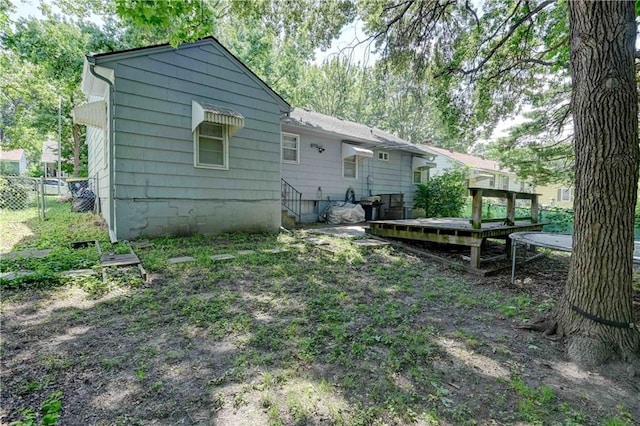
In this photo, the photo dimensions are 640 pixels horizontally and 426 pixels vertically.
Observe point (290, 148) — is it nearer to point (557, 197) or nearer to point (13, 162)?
point (557, 197)

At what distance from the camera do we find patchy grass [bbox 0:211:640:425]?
70.6 inches

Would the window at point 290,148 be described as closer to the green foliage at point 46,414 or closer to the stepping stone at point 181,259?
the stepping stone at point 181,259

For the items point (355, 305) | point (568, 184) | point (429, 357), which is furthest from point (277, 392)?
point (568, 184)

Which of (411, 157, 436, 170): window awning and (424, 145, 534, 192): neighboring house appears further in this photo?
(424, 145, 534, 192): neighboring house

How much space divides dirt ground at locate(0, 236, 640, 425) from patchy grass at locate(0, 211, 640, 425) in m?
0.01

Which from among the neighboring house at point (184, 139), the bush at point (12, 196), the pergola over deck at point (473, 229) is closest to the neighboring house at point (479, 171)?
→ the pergola over deck at point (473, 229)

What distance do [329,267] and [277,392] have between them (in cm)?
322

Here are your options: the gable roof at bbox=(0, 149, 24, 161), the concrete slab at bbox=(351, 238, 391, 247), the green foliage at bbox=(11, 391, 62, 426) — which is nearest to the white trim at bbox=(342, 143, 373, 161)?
the concrete slab at bbox=(351, 238, 391, 247)

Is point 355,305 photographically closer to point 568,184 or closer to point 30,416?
point 30,416

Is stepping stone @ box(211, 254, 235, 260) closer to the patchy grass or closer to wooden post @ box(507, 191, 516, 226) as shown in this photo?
the patchy grass

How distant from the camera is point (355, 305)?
353 centimetres

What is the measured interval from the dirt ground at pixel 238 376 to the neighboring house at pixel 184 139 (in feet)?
10.5

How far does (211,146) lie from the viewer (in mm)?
7027

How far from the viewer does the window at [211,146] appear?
6.82 metres
